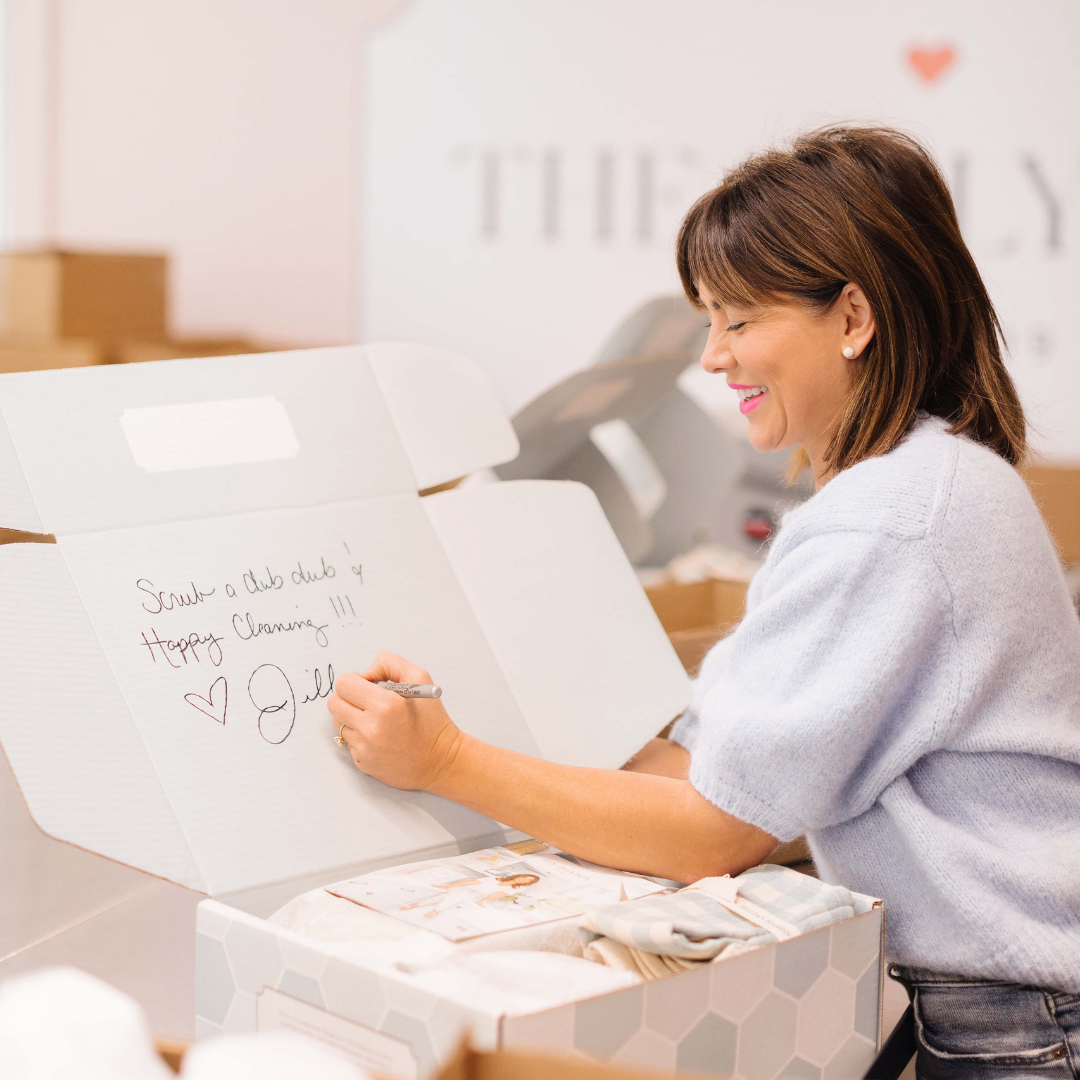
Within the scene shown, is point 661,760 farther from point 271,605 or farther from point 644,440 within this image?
point 644,440

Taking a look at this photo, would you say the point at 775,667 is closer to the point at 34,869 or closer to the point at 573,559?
the point at 573,559

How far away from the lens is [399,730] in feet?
2.51

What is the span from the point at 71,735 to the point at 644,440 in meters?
1.12

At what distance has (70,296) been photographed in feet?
8.84

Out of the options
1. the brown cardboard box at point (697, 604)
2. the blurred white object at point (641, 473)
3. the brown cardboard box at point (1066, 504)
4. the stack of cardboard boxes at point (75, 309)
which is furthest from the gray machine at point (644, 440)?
the stack of cardboard boxes at point (75, 309)

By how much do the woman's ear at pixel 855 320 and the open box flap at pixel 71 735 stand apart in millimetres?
527

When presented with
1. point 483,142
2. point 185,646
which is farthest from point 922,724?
point 483,142

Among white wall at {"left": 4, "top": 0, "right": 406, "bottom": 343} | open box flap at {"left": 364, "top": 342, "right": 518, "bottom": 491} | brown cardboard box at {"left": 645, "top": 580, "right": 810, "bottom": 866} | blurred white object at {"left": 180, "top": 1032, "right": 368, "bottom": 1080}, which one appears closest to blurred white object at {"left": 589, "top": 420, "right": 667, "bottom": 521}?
brown cardboard box at {"left": 645, "top": 580, "right": 810, "bottom": 866}

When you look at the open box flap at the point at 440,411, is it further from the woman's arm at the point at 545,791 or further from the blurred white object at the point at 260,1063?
the blurred white object at the point at 260,1063

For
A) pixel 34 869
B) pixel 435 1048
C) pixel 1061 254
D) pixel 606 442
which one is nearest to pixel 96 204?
pixel 606 442

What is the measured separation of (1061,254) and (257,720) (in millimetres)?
2632

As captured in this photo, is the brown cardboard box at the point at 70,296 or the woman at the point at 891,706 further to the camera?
the brown cardboard box at the point at 70,296

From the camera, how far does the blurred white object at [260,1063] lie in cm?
33

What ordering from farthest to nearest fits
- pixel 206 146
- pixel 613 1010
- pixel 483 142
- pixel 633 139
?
pixel 206 146 → pixel 483 142 → pixel 633 139 → pixel 613 1010
